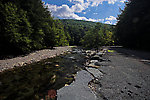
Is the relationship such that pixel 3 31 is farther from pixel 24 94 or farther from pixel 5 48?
pixel 24 94

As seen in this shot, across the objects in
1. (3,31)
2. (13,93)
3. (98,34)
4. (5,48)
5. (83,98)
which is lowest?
(13,93)

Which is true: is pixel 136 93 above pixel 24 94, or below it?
above

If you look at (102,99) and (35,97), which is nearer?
(102,99)

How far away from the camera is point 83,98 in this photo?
2.24 meters

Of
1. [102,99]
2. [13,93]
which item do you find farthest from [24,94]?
[102,99]

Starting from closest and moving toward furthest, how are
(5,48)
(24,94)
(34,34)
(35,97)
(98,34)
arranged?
(35,97)
(24,94)
(5,48)
(34,34)
(98,34)

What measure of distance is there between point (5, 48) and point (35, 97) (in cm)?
883

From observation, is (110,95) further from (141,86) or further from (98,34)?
(98,34)

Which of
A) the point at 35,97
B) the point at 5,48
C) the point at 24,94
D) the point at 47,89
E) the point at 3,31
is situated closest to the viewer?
the point at 35,97

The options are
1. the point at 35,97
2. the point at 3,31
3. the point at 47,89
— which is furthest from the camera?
the point at 3,31

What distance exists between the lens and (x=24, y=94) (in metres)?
2.81

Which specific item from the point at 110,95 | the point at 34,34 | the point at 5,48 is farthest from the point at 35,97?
the point at 34,34

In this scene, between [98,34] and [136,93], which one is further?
[98,34]

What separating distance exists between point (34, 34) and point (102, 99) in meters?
12.8
